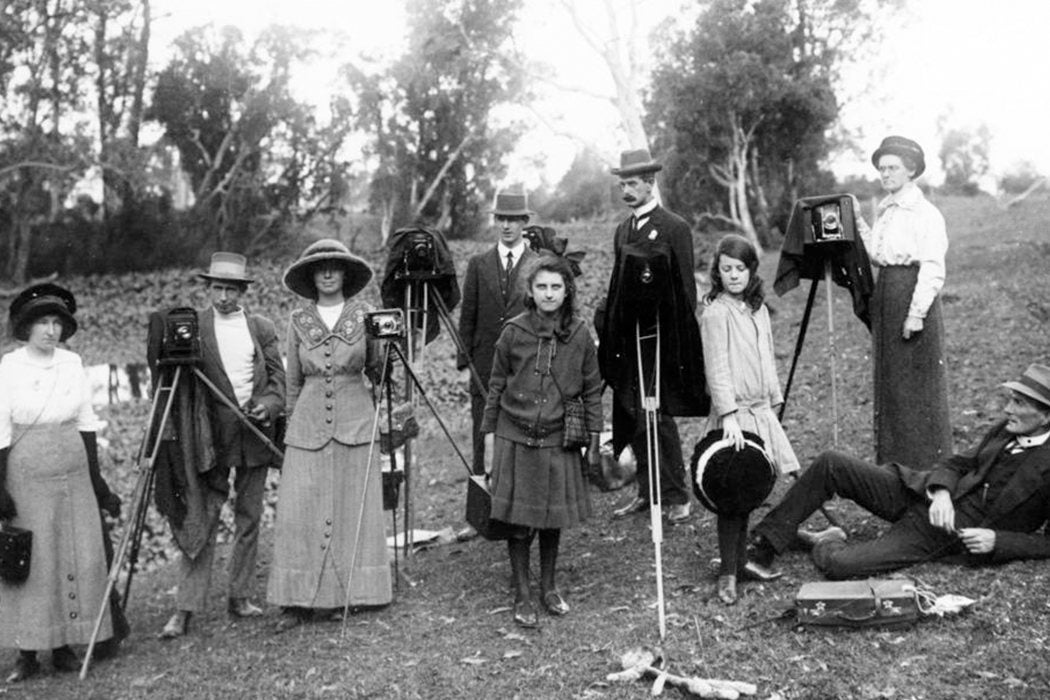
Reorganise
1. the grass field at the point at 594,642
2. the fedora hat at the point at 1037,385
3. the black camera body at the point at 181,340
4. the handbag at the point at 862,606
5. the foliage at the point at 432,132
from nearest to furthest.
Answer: the grass field at the point at 594,642 → the handbag at the point at 862,606 → the fedora hat at the point at 1037,385 → the black camera body at the point at 181,340 → the foliage at the point at 432,132

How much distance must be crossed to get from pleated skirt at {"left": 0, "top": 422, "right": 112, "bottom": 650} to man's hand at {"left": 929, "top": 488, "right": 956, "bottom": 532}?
14.7 feet

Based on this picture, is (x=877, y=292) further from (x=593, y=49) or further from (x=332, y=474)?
(x=593, y=49)

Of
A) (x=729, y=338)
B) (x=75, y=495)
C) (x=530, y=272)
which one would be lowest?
(x=75, y=495)

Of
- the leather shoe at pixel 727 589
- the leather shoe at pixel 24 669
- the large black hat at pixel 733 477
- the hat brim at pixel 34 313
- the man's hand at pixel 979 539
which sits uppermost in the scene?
the hat brim at pixel 34 313

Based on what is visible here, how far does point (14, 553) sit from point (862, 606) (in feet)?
14.4

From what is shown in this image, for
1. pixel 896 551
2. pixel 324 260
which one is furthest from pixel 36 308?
pixel 896 551

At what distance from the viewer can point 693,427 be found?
10984 mm

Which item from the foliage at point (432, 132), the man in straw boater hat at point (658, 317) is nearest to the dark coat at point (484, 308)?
the man in straw boater hat at point (658, 317)

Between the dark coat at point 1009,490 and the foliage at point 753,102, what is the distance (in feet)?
63.2

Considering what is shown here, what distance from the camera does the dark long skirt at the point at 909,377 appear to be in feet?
19.9

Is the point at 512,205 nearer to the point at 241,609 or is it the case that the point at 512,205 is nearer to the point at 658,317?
the point at 658,317

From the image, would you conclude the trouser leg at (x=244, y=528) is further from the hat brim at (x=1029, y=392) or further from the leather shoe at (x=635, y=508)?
the hat brim at (x=1029, y=392)

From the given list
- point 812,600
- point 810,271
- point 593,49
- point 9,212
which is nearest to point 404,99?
point 593,49

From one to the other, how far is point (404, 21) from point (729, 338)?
75.9 feet
